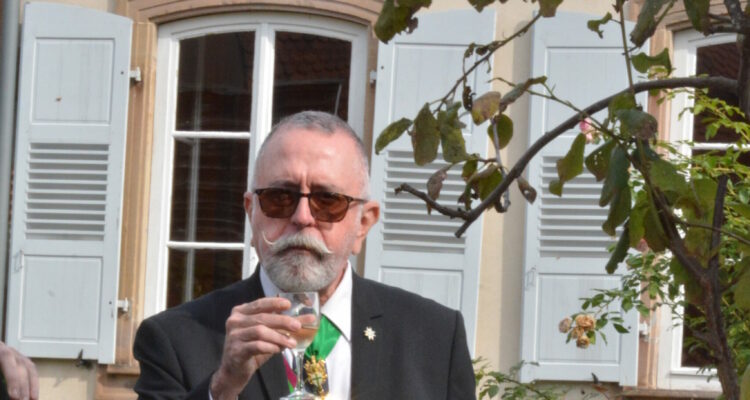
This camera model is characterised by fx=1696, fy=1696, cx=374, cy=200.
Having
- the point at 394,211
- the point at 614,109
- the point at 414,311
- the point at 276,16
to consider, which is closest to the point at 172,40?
the point at 276,16

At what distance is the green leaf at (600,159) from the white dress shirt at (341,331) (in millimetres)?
610

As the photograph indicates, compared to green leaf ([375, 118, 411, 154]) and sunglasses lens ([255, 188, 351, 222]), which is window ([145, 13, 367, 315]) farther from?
green leaf ([375, 118, 411, 154])

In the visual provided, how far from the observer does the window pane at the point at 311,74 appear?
26.2 ft

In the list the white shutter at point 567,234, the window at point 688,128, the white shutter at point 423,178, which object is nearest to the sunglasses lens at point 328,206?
the white shutter at point 567,234

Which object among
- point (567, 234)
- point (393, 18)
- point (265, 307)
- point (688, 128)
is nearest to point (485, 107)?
point (393, 18)

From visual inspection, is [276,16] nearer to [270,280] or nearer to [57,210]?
[57,210]

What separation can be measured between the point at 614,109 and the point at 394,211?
563cm

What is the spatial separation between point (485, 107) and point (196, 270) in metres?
6.00

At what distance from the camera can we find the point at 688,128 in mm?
7641

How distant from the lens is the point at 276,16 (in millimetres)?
8023

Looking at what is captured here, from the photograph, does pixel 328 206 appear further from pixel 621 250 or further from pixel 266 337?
pixel 621 250

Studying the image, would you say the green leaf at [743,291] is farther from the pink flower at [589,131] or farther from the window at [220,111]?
the window at [220,111]

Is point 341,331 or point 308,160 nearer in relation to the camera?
point 308,160

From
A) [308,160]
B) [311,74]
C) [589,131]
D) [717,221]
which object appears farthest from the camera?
[311,74]
